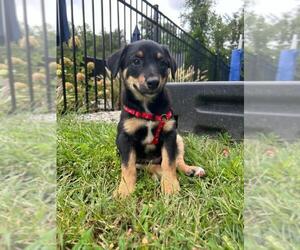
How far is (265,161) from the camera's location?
1.17 meters

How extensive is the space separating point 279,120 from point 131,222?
777 millimetres

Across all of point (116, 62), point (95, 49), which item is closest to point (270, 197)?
point (116, 62)

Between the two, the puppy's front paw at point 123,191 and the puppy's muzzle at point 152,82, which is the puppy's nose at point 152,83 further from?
the puppy's front paw at point 123,191

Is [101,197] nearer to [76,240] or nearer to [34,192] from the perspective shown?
[76,240]

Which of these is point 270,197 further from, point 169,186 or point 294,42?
point 169,186

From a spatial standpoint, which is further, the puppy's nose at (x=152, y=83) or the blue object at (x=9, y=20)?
the puppy's nose at (x=152, y=83)

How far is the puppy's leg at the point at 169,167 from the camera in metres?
1.90

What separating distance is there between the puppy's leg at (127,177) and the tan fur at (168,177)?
0.18 metres

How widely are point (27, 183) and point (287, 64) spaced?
88 cm

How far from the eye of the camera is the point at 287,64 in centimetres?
111

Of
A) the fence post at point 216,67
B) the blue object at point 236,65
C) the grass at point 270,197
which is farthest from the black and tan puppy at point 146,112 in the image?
the fence post at point 216,67

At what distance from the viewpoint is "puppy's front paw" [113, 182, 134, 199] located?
180cm

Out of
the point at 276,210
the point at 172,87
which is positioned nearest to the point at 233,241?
the point at 276,210

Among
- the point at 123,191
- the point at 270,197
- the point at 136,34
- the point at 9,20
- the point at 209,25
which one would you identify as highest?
the point at 209,25
